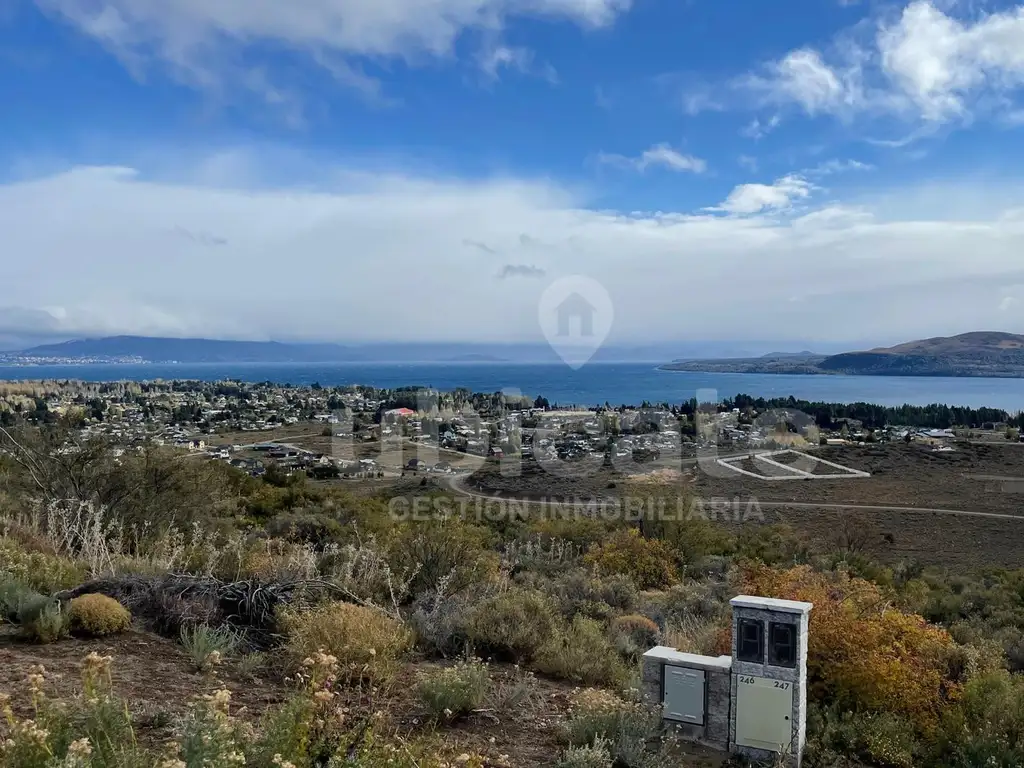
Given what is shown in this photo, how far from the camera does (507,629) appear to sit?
20.1 ft

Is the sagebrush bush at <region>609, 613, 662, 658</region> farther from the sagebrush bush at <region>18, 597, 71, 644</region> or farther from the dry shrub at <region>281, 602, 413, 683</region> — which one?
the sagebrush bush at <region>18, 597, 71, 644</region>

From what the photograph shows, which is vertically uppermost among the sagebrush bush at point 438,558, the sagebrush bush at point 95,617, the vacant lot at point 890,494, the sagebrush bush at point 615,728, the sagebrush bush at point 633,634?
the sagebrush bush at point 95,617

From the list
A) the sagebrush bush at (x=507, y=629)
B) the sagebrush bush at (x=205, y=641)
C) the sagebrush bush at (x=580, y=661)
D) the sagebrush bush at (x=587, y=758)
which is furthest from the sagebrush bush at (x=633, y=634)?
the sagebrush bush at (x=205, y=641)

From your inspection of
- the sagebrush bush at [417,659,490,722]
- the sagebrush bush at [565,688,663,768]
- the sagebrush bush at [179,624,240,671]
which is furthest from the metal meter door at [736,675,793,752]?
the sagebrush bush at [179,624,240,671]

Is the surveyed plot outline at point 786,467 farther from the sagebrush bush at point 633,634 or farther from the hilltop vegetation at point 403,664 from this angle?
the sagebrush bush at point 633,634

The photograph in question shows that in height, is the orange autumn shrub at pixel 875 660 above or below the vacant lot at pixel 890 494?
above

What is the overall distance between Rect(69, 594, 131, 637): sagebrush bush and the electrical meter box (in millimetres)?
4552

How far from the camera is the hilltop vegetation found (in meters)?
3.17

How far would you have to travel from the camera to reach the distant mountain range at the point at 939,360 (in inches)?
6033

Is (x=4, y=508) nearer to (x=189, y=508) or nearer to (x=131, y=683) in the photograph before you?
(x=189, y=508)

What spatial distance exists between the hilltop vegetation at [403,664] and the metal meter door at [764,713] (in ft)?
1.18

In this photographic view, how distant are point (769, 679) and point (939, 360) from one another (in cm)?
18359

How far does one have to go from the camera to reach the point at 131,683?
4.53 meters

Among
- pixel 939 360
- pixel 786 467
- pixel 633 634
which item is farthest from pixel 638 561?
pixel 939 360
